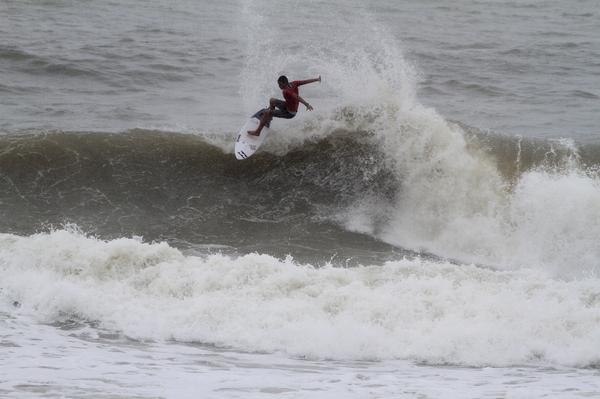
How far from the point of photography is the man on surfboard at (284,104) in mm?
12578

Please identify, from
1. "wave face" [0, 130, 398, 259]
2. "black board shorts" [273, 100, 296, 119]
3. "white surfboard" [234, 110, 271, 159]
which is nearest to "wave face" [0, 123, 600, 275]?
"wave face" [0, 130, 398, 259]

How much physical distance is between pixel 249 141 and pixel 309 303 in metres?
4.68

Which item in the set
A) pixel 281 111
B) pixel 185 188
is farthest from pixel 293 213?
pixel 185 188

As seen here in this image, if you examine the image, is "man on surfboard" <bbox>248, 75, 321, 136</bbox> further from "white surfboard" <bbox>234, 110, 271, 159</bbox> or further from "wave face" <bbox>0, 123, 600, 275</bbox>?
"wave face" <bbox>0, 123, 600, 275</bbox>

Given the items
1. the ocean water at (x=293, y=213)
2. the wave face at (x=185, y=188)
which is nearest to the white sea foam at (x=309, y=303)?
the ocean water at (x=293, y=213)

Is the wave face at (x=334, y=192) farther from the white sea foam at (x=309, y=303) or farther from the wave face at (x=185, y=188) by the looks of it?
the white sea foam at (x=309, y=303)

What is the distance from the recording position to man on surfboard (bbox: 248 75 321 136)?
1258cm

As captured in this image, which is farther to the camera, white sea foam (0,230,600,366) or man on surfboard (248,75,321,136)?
man on surfboard (248,75,321,136)

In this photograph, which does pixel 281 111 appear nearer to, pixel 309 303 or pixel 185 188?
pixel 185 188

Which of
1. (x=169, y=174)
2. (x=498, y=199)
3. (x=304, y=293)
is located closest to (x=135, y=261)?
(x=304, y=293)

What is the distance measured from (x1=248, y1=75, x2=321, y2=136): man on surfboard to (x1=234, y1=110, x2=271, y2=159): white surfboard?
83 millimetres

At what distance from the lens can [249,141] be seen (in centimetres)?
1348

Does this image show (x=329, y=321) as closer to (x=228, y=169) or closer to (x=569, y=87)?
(x=228, y=169)

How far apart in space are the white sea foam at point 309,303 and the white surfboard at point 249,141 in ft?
10.1
